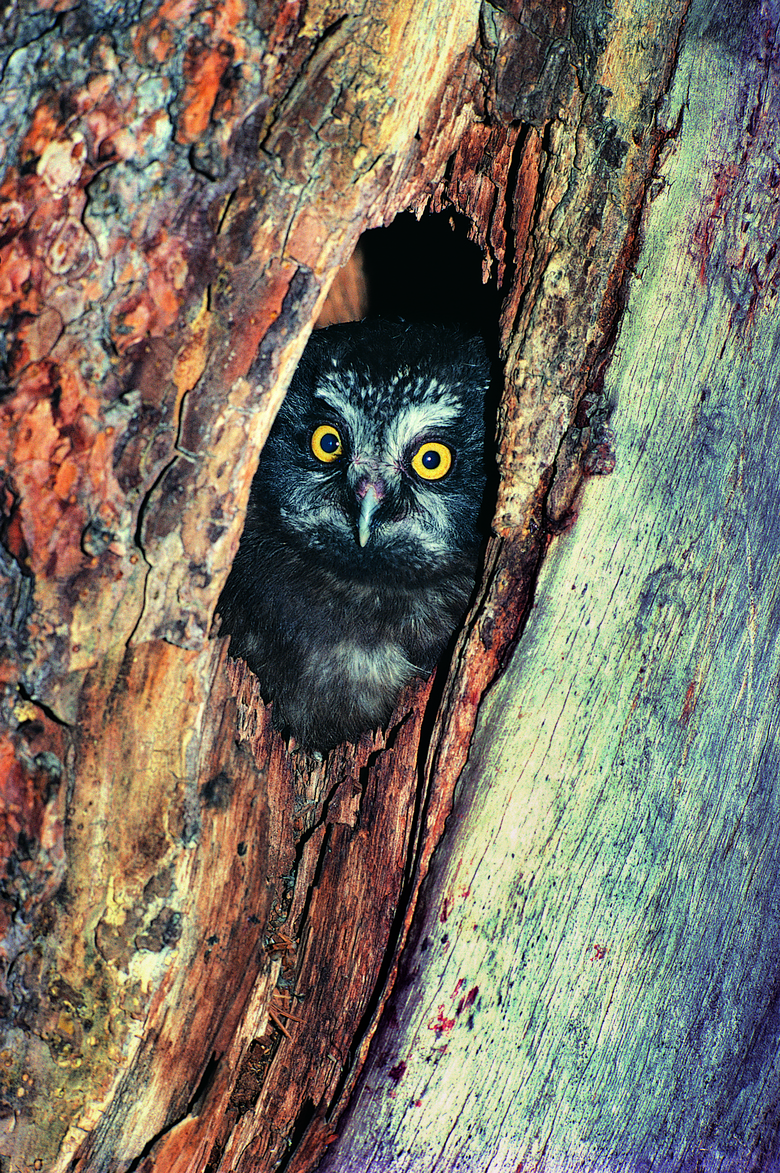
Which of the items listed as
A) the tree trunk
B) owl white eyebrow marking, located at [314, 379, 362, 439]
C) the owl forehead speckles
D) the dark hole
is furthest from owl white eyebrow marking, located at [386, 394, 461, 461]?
the tree trunk

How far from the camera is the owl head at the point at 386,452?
2.70 m

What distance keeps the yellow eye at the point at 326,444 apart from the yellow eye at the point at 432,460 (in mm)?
280

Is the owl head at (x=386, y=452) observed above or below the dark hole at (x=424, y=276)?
below

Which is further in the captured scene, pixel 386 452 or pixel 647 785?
pixel 386 452

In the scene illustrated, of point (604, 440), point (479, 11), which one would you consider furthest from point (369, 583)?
point (479, 11)

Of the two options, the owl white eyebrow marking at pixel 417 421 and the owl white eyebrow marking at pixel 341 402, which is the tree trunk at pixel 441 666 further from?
the owl white eyebrow marking at pixel 341 402

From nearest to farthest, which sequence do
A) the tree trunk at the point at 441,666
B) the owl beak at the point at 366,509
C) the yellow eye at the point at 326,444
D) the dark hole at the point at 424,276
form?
the tree trunk at the point at 441,666 < the owl beak at the point at 366,509 < the yellow eye at the point at 326,444 < the dark hole at the point at 424,276

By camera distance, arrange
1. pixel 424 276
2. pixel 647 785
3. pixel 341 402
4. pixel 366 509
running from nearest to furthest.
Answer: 1. pixel 647 785
2. pixel 366 509
3. pixel 341 402
4. pixel 424 276

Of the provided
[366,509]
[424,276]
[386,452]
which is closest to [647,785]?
[366,509]

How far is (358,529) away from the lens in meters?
2.66

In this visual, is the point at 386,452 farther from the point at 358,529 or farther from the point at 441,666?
the point at 441,666

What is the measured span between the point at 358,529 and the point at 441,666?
78cm

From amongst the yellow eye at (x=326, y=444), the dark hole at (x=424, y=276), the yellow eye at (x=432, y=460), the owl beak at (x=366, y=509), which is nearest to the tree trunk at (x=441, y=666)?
the owl beak at (x=366, y=509)

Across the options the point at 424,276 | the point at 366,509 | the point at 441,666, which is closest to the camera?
the point at 441,666
